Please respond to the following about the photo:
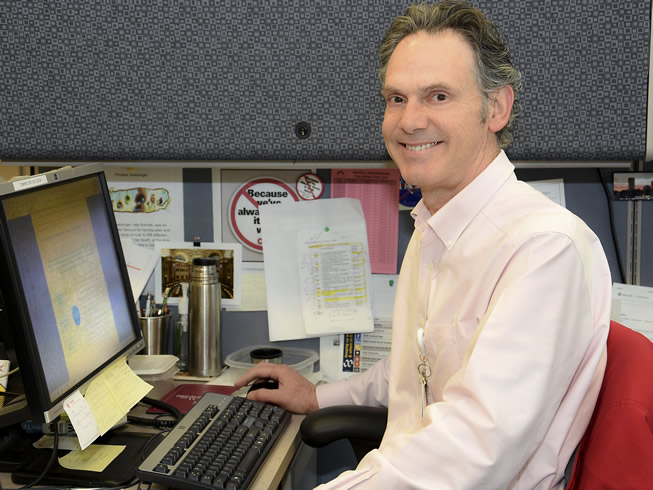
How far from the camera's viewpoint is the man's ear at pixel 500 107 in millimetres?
968

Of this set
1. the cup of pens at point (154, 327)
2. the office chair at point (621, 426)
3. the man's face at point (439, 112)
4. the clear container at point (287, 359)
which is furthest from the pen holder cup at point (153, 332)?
the office chair at point (621, 426)

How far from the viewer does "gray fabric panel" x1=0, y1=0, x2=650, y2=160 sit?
103 cm

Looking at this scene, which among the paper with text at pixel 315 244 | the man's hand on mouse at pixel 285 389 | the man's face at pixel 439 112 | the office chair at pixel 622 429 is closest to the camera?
the office chair at pixel 622 429

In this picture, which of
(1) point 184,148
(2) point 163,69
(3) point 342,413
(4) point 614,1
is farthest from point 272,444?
(4) point 614,1

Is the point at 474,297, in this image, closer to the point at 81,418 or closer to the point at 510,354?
the point at 510,354

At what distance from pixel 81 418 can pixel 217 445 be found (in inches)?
7.7

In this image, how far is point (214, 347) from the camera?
1376 mm

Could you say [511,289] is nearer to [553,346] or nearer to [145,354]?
[553,346]

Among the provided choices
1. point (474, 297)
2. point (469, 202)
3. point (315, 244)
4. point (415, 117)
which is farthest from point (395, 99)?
point (315, 244)

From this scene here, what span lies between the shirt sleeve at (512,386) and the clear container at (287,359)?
1.87 feet

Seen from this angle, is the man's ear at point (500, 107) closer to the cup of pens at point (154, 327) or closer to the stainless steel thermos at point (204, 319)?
the stainless steel thermos at point (204, 319)

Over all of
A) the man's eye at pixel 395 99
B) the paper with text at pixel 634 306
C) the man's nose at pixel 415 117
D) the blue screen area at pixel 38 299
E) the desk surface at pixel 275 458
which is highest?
the man's eye at pixel 395 99

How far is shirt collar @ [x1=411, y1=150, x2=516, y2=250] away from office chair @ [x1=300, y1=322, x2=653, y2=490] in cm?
25

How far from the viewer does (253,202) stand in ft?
4.58
